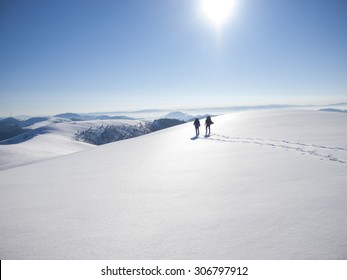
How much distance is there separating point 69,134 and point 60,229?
656 ft

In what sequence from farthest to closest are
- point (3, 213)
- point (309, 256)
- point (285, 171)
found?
1. point (285, 171)
2. point (3, 213)
3. point (309, 256)

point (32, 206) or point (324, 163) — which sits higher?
point (324, 163)

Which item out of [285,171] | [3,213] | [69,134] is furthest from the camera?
[69,134]

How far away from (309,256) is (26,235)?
4973 mm

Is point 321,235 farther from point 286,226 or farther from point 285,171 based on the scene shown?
point 285,171

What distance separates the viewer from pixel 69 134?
18262 cm

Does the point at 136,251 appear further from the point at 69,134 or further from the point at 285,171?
the point at 69,134

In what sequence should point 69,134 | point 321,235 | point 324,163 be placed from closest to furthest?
point 321,235 < point 324,163 < point 69,134

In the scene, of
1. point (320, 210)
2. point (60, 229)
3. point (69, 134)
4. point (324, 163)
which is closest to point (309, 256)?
point (320, 210)

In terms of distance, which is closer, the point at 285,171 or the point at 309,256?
the point at 309,256

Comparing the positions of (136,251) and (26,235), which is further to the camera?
(26,235)
